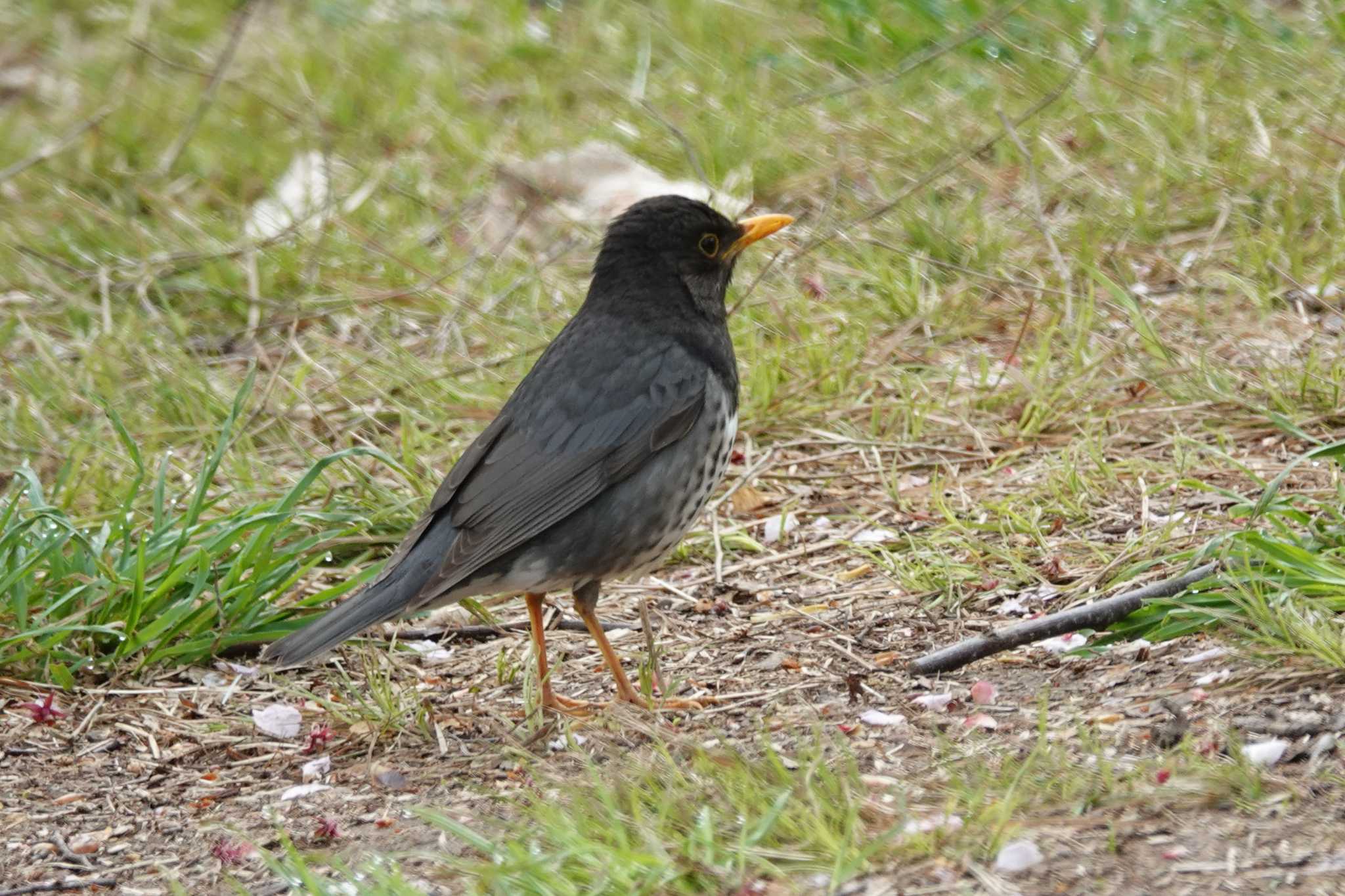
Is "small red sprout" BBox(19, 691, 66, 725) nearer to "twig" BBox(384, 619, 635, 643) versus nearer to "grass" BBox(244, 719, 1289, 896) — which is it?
"twig" BBox(384, 619, 635, 643)

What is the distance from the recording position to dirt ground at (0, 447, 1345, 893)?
10.0 feet

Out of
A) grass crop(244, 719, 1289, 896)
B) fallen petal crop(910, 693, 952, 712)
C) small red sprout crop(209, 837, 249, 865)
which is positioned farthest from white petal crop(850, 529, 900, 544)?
small red sprout crop(209, 837, 249, 865)

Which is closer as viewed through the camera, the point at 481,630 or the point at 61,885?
the point at 61,885

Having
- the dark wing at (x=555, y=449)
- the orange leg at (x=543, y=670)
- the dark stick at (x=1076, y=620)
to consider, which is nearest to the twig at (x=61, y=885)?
the dark wing at (x=555, y=449)

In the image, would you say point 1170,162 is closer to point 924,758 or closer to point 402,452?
point 402,452

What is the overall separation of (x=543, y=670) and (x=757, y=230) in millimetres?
1506

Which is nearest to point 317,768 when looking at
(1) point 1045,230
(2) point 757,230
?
(2) point 757,230

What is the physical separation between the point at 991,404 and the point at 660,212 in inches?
59.9

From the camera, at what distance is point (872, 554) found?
5.04 m

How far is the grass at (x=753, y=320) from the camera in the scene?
159 inches

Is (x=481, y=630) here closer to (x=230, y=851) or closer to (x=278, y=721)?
(x=278, y=721)

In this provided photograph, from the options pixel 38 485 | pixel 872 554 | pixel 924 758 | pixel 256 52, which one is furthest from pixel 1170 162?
pixel 256 52

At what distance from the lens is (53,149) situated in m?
7.96

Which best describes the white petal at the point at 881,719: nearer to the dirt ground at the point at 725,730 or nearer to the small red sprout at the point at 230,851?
the dirt ground at the point at 725,730
